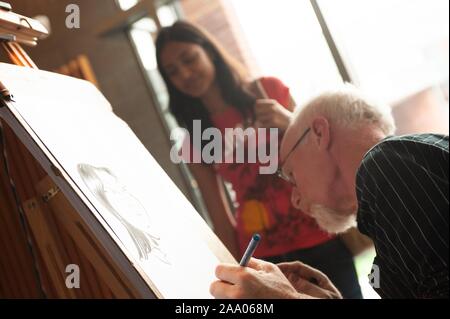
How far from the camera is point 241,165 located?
1.73m

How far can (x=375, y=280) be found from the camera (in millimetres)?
935

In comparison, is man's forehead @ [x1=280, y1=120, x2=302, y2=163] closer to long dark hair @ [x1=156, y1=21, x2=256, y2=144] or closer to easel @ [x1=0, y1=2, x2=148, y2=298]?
easel @ [x1=0, y1=2, x2=148, y2=298]

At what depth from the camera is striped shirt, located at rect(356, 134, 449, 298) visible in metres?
0.76

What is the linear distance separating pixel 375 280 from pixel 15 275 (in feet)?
3.40

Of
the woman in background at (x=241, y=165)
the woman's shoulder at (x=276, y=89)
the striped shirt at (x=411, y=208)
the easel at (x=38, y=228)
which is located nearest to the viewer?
the striped shirt at (x=411, y=208)

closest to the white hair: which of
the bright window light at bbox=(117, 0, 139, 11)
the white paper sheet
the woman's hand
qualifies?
the white paper sheet

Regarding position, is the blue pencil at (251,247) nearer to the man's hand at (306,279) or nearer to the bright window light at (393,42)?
the man's hand at (306,279)

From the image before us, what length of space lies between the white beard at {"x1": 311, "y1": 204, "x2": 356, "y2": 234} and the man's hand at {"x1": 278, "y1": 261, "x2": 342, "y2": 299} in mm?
193

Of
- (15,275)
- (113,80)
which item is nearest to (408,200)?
(15,275)

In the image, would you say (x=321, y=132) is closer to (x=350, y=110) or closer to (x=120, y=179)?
(x=350, y=110)

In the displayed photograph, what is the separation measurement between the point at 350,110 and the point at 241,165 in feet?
2.19

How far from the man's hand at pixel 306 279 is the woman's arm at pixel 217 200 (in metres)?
0.75

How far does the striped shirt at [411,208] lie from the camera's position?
2.51 ft

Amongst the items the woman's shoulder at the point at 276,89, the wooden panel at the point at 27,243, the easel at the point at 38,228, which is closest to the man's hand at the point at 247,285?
the easel at the point at 38,228
